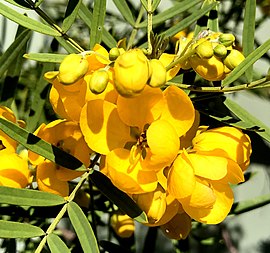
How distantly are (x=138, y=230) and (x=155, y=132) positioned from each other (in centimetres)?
147

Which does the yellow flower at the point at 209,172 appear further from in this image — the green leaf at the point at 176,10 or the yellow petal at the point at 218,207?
the green leaf at the point at 176,10

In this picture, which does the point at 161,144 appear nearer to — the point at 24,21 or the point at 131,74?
the point at 131,74

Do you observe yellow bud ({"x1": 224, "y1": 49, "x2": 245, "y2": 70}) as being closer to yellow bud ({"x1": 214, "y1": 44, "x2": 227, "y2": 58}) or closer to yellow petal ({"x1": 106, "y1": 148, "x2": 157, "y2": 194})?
yellow bud ({"x1": 214, "y1": 44, "x2": 227, "y2": 58})

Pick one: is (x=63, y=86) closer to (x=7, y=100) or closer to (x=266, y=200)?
(x=7, y=100)

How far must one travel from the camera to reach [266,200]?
1.16 meters

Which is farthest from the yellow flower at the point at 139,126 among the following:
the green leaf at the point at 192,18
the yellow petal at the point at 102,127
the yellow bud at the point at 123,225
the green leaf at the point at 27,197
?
the yellow bud at the point at 123,225

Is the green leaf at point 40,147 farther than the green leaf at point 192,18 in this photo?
No

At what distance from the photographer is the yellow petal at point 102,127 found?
754mm

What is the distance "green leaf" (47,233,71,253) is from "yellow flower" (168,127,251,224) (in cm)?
15

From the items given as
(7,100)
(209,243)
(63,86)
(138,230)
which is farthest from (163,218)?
(138,230)

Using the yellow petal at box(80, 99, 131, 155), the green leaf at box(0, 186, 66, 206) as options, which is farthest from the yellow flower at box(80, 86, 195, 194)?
the green leaf at box(0, 186, 66, 206)

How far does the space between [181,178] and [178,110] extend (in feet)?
0.25

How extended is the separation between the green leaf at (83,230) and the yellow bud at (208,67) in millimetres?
223

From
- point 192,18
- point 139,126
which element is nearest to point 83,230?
point 139,126
